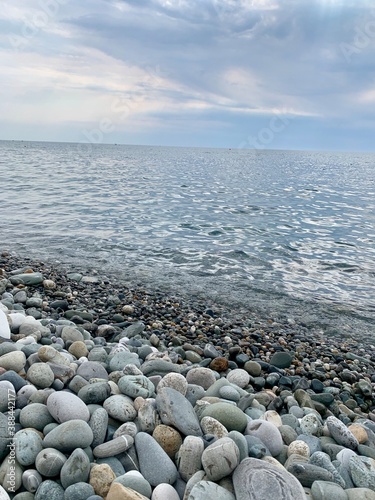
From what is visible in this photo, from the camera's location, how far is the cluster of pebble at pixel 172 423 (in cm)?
262

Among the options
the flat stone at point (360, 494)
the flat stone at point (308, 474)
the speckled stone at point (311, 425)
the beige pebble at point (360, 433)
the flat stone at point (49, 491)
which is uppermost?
the flat stone at point (49, 491)

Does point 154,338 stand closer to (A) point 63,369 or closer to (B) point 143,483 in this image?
(A) point 63,369

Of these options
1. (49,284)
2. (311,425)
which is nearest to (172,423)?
(311,425)

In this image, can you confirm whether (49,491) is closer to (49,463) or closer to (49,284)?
(49,463)

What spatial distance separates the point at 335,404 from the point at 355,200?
1055 inches

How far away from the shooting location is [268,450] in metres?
3.15

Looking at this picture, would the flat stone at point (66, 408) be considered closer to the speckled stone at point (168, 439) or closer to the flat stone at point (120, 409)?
the flat stone at point (120, 409)

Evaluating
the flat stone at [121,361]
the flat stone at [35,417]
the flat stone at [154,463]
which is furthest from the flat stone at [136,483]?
the flat stone at [121,361]

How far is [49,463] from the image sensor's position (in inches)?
104

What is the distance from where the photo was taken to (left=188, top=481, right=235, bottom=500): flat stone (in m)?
2.50

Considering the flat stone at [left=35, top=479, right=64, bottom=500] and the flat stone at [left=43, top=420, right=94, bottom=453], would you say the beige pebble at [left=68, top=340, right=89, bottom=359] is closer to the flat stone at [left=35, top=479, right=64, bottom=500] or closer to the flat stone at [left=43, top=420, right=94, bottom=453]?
the flat stone at [left=43, top=420, right=94, bottom=453]

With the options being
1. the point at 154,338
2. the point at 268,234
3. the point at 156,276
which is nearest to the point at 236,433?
the point at 154,338

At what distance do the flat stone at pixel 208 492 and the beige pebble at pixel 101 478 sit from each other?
20.2 inches

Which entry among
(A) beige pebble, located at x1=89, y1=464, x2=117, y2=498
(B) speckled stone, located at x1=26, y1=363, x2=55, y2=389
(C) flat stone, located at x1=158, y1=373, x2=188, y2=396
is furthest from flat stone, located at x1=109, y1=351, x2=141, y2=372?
(A) beige pebble, located at x1=89, y1=464, x2=117, y2=498
